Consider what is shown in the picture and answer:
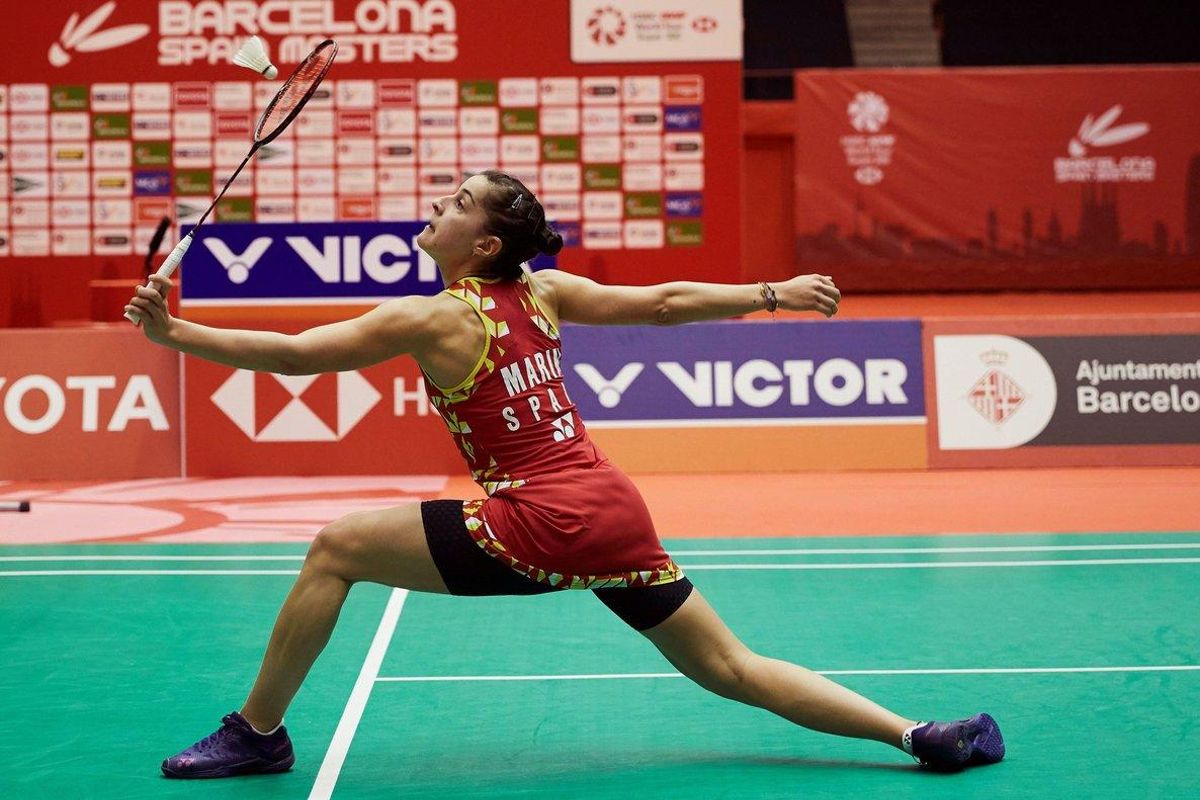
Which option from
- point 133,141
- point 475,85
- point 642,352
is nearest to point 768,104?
point 475,85

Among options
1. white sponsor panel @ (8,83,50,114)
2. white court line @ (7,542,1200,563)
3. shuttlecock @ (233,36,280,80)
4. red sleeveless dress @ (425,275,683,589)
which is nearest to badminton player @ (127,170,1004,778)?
red sleeveless dress @ (425,275,683,589)

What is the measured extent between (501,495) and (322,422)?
573cm

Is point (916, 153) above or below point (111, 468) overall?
above

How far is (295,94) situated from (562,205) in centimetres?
979

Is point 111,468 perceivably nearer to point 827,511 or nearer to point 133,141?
point 827,511

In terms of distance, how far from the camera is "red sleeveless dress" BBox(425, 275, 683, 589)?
3.18 metres

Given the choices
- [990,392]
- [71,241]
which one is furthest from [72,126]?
[990,392]

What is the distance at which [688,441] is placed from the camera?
884cm

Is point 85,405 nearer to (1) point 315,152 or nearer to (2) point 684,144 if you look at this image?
(1) point 315,152

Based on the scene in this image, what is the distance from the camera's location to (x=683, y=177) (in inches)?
531

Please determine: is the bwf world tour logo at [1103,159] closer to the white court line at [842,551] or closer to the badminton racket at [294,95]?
the white court line at [842,551]

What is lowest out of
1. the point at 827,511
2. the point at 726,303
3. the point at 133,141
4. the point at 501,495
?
the point at 827,511

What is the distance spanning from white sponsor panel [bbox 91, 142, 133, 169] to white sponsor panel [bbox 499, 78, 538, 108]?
3468mm

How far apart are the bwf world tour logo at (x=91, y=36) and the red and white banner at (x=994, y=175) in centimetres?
729
